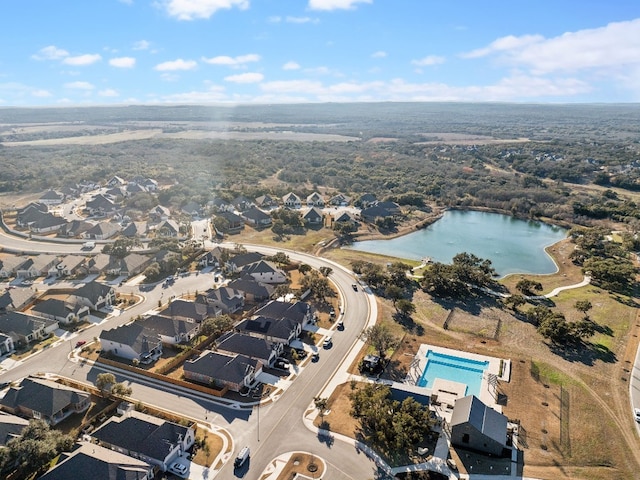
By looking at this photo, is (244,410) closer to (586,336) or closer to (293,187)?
(586,336)

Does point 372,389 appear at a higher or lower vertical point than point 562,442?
higher

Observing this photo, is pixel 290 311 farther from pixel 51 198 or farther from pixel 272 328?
pixel 51 198

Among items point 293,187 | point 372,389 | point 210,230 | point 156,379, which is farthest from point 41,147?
point 372,389

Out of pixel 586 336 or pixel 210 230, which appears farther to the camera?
pixel 210 230

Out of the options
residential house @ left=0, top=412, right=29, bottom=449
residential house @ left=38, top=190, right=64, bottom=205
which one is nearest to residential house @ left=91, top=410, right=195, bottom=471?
residential house @ left=0, top=412, right=29, bottom=449

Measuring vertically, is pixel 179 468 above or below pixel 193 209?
below

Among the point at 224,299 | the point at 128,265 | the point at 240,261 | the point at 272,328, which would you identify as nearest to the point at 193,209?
the point at 128,265

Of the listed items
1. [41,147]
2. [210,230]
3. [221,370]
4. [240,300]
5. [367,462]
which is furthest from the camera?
[41,147]
